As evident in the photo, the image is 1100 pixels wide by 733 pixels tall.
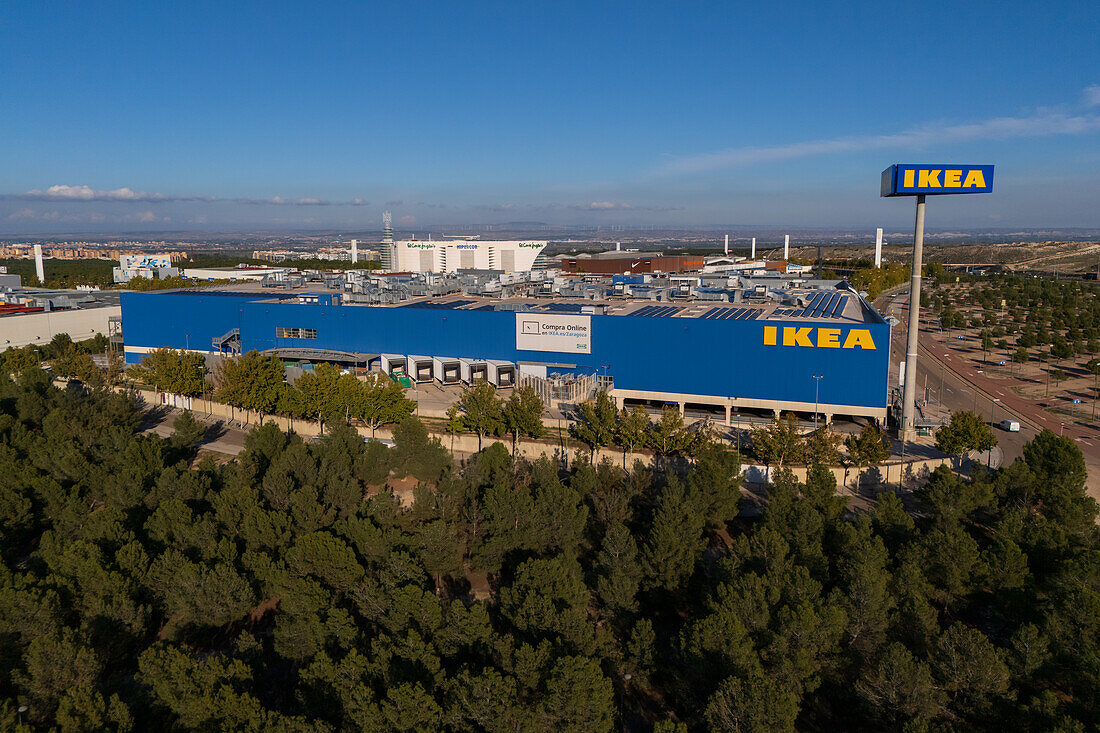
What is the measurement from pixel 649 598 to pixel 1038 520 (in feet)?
33.0

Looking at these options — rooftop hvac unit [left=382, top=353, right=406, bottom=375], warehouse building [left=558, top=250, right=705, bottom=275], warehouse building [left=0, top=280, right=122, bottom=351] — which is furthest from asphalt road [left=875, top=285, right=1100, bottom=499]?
warehouse building [left=0, top=280, right=122, bottom=351]

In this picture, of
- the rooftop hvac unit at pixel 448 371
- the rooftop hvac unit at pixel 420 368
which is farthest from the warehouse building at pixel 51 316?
the rooftop hvac unit at pixel 448 371

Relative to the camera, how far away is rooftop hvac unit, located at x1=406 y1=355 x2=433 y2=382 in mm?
37469

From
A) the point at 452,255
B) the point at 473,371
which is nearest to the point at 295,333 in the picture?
the point at 473,371

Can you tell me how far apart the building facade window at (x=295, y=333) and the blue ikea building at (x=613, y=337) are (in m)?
0.09

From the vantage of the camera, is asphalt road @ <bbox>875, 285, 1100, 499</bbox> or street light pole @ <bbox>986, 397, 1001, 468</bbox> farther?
asphalt road @ <bbox>875, 285, 1100, 499</bbox>

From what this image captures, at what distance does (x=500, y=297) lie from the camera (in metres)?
44.2

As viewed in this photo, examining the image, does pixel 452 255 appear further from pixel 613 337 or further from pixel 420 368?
pixel 613 337

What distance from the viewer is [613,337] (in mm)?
33281

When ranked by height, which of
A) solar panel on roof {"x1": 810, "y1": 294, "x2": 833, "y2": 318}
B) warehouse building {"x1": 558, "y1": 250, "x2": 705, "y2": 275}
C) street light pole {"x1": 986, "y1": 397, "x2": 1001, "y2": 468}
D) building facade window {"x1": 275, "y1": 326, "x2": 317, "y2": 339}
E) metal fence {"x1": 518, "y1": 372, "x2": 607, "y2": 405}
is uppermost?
warehouse building {"x1": 558, "y1": 250, "x2": 705, "y2": 275}

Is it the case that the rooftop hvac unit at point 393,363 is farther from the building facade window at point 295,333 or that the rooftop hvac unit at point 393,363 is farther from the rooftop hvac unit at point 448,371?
the building facade window at point 295,333

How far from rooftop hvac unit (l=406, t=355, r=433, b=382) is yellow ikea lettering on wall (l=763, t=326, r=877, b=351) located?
683 inches

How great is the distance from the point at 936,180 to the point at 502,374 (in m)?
20.6

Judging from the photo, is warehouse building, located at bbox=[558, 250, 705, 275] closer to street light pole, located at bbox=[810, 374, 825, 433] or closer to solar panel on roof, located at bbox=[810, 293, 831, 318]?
solar panel on roof, located at bbox=[810, 293, 831, 318]
